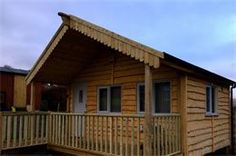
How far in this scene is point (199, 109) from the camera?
967 cm

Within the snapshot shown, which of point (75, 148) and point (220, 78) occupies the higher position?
point (220, 78)

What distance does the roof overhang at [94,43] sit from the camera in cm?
743

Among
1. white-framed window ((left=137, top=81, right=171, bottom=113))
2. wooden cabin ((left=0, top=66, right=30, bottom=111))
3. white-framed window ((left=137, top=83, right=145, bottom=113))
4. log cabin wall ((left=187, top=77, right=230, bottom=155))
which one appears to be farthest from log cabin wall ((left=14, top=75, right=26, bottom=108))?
log cabin wall ((left=187, top=77, right=230, bottom=155))

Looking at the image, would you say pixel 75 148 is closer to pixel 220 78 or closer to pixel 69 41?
pixel 69 41

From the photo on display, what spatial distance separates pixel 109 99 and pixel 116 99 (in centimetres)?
29

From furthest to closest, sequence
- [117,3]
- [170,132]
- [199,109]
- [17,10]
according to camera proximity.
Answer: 1. [117,3]
2. [17,10]
3. [199,109]
4. [170,132]

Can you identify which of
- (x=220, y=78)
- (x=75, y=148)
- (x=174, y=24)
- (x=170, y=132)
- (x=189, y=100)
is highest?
(x=174, y=24)

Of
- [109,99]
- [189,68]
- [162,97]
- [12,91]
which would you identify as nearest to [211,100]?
[162,97]

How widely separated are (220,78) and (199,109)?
2030 mm

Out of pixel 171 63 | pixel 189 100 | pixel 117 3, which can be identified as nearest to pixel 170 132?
pixel 189 100

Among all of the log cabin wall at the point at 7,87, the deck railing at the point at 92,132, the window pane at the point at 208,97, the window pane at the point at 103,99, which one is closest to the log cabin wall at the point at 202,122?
the window pane at the point at 208,97

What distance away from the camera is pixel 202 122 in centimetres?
993

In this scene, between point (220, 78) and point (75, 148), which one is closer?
point (75, 148)

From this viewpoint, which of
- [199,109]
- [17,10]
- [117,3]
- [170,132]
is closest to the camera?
[170,132]
